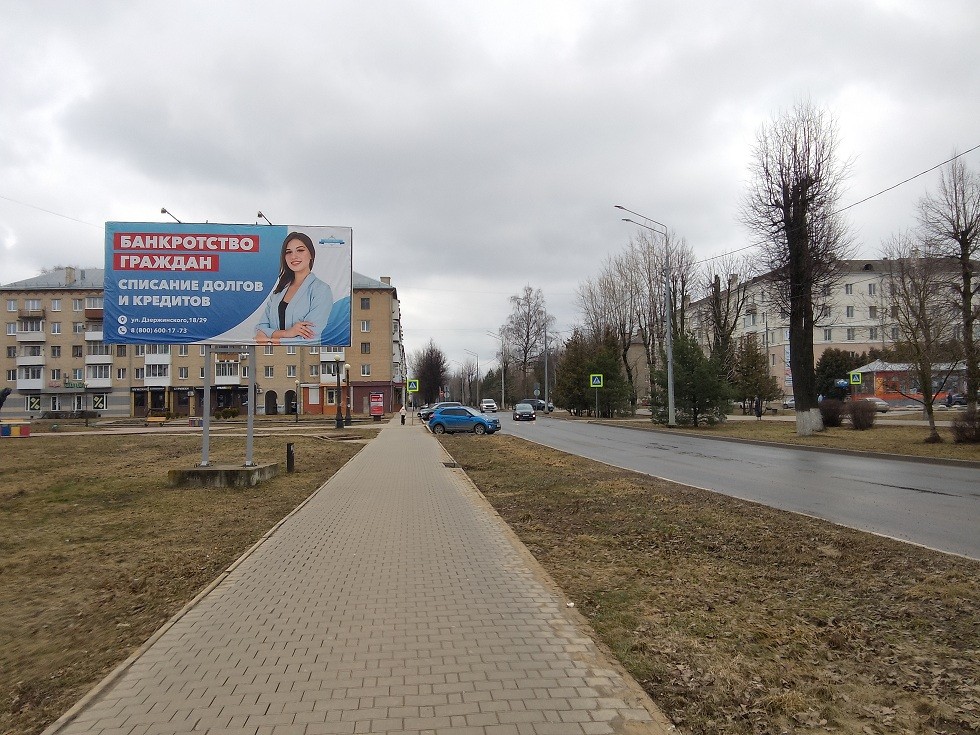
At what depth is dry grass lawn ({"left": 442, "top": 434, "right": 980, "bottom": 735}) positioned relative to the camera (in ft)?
11.6

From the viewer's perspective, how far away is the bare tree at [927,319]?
76.2 feet

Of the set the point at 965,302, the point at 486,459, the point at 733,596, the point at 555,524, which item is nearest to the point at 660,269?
the point at 965,302

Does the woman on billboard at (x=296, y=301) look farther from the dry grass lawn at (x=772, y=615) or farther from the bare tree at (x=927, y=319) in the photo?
the bare tree at (x=927, y=319)

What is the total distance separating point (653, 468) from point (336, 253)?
360 inches

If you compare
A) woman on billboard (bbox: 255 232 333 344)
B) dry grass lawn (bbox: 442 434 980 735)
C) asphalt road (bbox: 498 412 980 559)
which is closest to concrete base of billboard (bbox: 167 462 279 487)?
woman on billboard (bbox: 255 232 333 344)

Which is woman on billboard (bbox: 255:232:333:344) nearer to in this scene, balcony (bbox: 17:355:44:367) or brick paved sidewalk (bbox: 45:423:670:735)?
brick paved sidewalk (bbox: 45:423:670:735)

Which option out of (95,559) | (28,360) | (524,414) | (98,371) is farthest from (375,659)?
(28,360)

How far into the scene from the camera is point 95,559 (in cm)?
775

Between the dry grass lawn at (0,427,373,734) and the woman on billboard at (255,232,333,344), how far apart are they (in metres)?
3.31

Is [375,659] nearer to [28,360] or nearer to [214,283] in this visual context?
[214,283]

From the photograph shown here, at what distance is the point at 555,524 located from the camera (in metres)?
9.40

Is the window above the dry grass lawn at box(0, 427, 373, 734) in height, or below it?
above

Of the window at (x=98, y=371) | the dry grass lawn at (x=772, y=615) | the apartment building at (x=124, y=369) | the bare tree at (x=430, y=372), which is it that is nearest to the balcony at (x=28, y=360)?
the apartment building at (x=124, y=369)

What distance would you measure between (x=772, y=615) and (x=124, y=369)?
81.4 m
